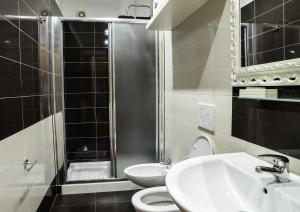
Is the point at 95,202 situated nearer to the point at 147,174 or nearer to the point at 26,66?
the point at 147,174

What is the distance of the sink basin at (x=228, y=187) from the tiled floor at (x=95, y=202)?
1638 millimetres

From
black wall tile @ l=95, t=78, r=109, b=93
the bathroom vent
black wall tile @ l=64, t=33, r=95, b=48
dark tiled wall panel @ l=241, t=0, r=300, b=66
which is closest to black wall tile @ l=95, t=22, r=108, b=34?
black wall tile @ l=64, t=33, r=95, b=48

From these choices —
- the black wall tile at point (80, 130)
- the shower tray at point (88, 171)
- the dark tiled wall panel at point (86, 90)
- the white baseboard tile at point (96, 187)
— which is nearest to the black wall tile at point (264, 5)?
the white baseboard tile at point (96, 187)

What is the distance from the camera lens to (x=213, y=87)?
1605 millimetres

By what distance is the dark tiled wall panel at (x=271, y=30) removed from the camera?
0.91 meters

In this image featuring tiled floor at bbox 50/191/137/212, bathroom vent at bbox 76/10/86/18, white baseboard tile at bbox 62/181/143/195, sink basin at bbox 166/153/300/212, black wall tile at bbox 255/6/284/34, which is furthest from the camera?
bathroom vent at bbox 76/10/86/18

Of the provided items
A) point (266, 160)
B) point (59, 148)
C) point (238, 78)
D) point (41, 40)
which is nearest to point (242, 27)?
point (238, 78)

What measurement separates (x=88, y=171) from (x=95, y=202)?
2.77 ft

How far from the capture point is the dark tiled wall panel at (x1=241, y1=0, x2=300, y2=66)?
907mm

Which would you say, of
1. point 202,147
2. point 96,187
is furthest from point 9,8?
point 96,187

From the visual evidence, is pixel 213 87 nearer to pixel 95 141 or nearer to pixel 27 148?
pixel 27 148

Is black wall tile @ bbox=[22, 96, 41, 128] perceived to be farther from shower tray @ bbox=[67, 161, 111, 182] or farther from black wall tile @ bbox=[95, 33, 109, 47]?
black wall tile @ bbox=[95, 33, 109, 47]

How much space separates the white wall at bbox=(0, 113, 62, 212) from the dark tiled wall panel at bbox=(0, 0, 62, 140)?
0.08m

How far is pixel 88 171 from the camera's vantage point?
3.43 metres
